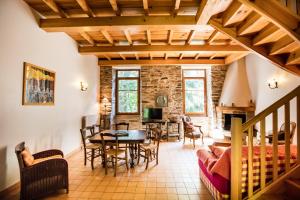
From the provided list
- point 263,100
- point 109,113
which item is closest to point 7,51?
point 109,113

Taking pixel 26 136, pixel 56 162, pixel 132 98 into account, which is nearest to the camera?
pixel 56 162

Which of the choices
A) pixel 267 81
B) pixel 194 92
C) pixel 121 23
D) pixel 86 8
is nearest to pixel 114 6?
pixel 121 23

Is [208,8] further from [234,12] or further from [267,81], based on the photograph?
[267,81]

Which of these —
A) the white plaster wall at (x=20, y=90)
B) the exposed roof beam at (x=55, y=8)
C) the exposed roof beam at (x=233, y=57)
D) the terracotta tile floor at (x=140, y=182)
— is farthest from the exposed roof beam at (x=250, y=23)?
the white plaster wall at (x=20, y=90)

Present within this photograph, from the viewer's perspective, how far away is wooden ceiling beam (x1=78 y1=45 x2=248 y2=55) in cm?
507

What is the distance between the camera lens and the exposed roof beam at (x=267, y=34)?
275cm

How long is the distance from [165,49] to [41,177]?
4042 millimetres

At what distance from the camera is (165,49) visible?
16.9 feet

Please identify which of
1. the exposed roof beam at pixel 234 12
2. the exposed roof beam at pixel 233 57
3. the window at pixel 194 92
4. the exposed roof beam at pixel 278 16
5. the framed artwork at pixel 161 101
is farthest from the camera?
the window at pixel 194 92

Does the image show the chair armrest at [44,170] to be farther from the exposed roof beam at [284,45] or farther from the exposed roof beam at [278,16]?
the exposed roof beam at [284,45]

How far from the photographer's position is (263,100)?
532 centimetres

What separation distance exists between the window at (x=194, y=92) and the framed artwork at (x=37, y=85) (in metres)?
5.16

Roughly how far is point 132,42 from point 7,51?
9.87ft

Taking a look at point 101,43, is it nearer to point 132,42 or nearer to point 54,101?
point 132,42
